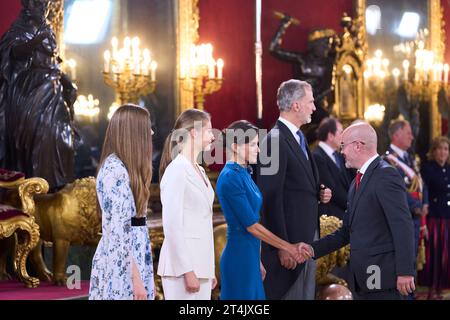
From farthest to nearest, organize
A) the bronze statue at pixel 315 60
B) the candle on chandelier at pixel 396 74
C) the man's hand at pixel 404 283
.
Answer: the candle on chandelier at pixel 396 74 < the bronze statue at pixel 315 60 < the man's hand at pixel 404 283

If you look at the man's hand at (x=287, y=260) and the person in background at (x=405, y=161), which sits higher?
the person in background at (x=405, y=161)

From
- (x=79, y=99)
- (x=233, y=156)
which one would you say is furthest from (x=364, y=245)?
(x=79, y=99)

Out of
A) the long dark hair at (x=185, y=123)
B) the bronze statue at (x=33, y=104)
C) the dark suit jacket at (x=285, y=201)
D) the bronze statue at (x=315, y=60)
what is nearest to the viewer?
the long dark hair at (x=185, y=123)

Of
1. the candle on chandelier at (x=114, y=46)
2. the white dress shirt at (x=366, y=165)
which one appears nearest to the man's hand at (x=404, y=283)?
the white dress shirt at (x=366, y=165)

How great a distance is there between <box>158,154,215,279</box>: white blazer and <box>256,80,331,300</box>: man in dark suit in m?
0.65

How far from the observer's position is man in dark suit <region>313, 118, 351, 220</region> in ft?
23.3

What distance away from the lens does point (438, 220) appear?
10.6 m

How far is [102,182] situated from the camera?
13.3 feet

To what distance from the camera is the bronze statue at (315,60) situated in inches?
428

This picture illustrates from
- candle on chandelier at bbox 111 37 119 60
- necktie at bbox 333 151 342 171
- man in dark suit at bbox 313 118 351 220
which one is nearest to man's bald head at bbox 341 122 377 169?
man in dark suit at bbox 313 118 351 220

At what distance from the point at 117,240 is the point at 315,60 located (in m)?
7.33

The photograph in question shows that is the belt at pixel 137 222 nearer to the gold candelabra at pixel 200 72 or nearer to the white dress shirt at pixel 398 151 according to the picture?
the white dress shirt at pixel 398 151

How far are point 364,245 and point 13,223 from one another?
9.79ft
